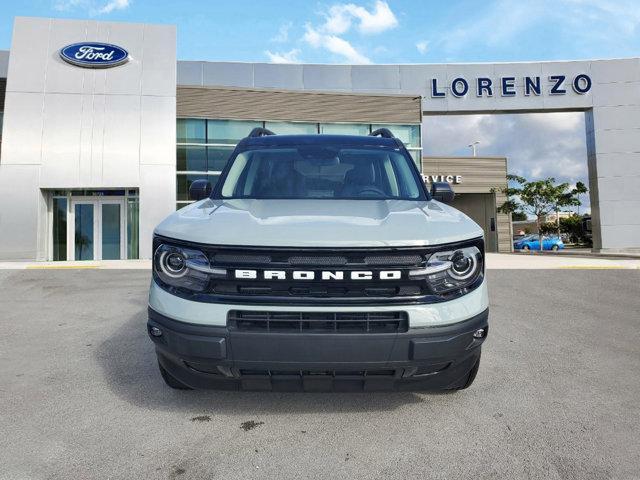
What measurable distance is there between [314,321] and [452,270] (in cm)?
79

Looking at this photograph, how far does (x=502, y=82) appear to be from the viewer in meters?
22.4

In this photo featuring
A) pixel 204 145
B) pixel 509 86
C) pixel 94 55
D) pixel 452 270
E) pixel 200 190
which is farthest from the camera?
pixel 509 86

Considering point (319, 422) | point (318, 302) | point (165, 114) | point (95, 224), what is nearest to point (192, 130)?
point (165, 114)

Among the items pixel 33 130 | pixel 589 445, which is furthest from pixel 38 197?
pixel 589 445

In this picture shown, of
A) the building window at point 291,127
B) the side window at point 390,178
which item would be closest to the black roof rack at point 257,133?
the side window at point 390,178

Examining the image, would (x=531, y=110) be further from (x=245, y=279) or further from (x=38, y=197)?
(x=245, y=279)

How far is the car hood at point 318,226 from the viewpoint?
7.22 ft

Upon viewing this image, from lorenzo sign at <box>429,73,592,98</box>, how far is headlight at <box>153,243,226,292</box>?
22.3 meters

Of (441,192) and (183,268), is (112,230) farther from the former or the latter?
(183,268)

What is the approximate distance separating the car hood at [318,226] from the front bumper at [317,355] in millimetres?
455

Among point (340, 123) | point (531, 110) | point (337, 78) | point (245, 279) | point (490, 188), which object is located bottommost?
point (245, 279)

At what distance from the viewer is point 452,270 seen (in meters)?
2.29

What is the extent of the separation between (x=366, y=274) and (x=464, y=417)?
1.22m

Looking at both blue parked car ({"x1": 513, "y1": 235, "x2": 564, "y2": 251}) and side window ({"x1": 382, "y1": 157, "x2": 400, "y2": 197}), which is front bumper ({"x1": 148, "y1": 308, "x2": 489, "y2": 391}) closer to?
side window ({"x1": 382, "y1": 157, "x2": 400, "y2": 197})
